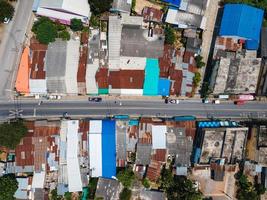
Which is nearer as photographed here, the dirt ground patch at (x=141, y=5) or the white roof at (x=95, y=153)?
the white roof at (x=95, y=153)

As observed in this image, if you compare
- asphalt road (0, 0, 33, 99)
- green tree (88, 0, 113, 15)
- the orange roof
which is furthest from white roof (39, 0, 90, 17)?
the orange roof

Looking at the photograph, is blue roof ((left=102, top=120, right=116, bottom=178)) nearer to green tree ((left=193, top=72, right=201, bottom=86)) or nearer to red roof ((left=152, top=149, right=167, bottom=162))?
red roof ((left=152, top=149, right=167, bottom=162))

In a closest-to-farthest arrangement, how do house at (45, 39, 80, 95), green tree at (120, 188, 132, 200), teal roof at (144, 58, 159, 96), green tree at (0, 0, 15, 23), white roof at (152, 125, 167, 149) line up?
1. green tree at (0, 0, 15, 23)
2. house at (45, 39, 80, 95)
3. green tree at (120, 188, 132, 200)
4. white roof at (152, 125, 167, 149)
5. teal roof at (144, 58, 159, 96)

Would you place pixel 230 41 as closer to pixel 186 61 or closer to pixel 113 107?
pixel 186 61

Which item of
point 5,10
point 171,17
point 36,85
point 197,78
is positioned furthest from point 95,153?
point 5,10

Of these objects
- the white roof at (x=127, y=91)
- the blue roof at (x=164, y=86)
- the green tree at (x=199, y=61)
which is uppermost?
the green tree at (x=199, y=61)

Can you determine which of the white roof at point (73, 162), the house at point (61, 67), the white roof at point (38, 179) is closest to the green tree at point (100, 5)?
the house at point (61, 67)

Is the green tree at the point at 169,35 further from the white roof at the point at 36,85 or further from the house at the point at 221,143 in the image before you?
the white roof at the point at 36,85

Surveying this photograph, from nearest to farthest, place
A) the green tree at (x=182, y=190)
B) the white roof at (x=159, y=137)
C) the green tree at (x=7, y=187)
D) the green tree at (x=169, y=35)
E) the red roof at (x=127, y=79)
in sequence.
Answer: the green tree at (x=7, y=187), the green tree at (x=182, y=190), the red roof at (x=127, y=79), the white roof at (x=159, y=137), the green tree at (x=169, y=35)
